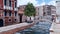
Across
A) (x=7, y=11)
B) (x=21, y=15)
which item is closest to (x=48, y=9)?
(x=21, y=15)

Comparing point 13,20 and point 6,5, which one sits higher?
point 6,5

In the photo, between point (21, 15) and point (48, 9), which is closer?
point (21, 15)

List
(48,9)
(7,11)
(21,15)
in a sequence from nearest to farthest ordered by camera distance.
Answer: (7,11) < (21,15) < (48,9)

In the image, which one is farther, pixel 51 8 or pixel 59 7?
pixel 51 8

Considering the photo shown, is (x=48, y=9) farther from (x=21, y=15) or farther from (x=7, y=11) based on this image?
(x=7, y=11)

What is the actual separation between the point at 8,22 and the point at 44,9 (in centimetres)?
3870

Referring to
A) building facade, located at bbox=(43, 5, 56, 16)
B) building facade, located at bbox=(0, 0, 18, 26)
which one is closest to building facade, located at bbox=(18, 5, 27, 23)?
building facade, located at bbox=(0, 0, 18, 26)

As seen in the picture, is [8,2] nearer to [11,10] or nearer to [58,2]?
[11,10]

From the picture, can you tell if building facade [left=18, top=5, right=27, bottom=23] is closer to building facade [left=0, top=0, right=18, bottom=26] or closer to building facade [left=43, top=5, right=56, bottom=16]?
building facade [left=0, top=0, right=18, bottom=26]

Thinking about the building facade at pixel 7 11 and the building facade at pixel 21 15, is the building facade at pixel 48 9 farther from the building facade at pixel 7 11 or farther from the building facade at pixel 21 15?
the building facade at pixel 7 11

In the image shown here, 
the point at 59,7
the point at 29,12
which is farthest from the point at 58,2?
the point at 29,12

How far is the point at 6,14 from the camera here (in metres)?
18.5

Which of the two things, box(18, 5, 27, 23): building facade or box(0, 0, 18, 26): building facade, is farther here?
box(18, 5, 27, 23): building facade

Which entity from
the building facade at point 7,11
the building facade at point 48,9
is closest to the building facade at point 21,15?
the building facade at point 7,11
